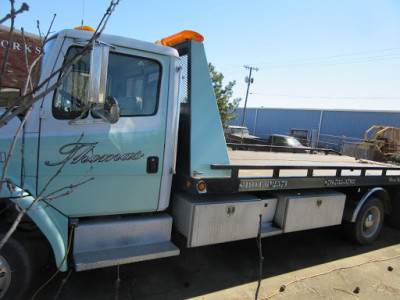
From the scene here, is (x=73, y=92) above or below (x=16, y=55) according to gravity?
below

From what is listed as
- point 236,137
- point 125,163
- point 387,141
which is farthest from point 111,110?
point 387,141

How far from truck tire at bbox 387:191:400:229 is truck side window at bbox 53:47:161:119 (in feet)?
16.9

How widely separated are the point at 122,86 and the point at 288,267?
3276mm

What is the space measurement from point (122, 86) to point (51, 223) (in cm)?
140

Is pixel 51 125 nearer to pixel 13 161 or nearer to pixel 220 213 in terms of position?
pixel 13 161

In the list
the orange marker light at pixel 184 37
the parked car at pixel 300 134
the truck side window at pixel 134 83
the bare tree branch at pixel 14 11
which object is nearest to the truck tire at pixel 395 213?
the orange marker light at pixel 184 37

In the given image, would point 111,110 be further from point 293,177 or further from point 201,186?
point 293,177

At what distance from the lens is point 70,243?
2.74 m

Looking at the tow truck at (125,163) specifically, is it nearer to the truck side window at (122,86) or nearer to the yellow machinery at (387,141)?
the truck side window at (122,86)

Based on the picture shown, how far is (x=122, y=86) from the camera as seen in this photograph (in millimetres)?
2857

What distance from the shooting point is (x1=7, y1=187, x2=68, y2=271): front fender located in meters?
2.48

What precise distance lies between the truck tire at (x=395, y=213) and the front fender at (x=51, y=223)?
576 cm

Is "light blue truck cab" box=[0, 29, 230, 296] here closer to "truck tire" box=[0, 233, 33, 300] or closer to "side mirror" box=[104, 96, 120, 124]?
"side mirror" box=[104, 96, 120, 124]

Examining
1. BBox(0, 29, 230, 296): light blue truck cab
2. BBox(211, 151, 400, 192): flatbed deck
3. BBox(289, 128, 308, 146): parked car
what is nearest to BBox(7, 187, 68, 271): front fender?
BBox(0, 29, 230, 296): light blue truck cab
